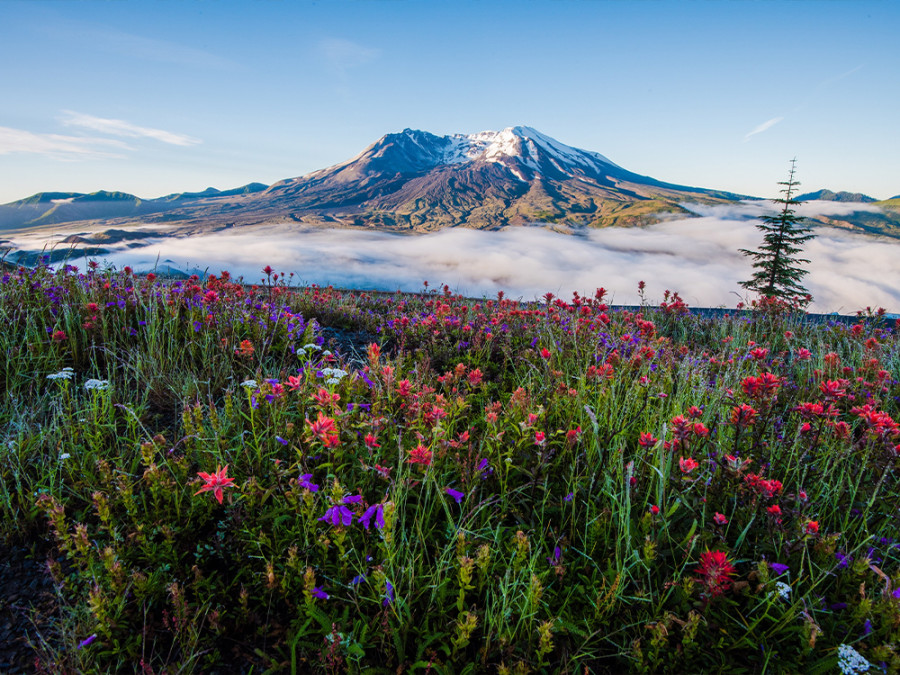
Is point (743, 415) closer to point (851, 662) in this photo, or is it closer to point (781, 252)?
point (851, 662)

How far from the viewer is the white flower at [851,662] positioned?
4.59 feet

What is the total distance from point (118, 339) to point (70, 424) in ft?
6.92

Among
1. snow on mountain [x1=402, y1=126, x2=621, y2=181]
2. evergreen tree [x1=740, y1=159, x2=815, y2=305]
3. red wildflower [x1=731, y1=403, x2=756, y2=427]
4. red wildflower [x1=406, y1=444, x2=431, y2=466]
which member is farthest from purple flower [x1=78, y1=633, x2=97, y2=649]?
snow on mountain [x1=402, y1=126, x2=621, y2=181]

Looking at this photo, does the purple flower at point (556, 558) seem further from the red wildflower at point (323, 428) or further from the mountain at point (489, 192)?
the mountain at point (489, 192)

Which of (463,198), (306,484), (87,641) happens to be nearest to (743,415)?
(306,484)

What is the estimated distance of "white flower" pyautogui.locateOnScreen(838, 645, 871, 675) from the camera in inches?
55.0

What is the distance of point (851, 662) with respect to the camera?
1.43m

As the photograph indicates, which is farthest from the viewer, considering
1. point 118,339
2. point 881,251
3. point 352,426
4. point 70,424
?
point 881,251

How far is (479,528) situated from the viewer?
2.12m

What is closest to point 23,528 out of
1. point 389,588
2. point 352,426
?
point 352,426

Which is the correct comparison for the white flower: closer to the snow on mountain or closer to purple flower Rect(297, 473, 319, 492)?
purple flower Rect(297, 473, 319, 492)

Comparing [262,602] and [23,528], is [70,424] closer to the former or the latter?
[23,528]

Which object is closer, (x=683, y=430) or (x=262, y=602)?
(x=262, y=602)

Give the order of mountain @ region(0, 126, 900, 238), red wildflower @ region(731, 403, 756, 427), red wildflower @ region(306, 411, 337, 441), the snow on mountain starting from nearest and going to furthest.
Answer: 1. red wildflower @ region(306, 411, 337, 441)
2. red wildflower @ region(731, 403, 756, 427)
3. mountain @ region(0, 126, 900, 238)
4. the snow on mountain
